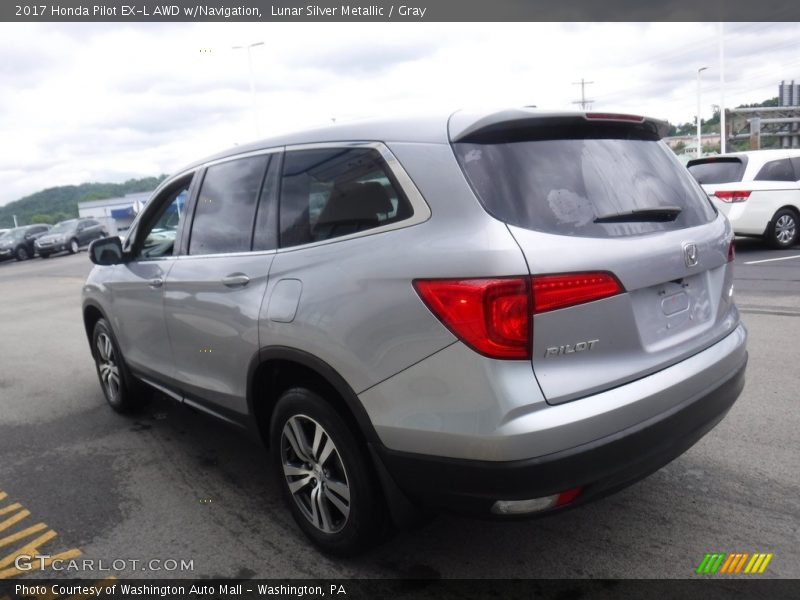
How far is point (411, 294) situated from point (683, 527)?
5.61ft

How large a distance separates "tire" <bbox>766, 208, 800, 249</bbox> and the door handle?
10.8 meters

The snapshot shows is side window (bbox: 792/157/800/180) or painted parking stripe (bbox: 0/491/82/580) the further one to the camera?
side window (bbox: 792/157/800/180)

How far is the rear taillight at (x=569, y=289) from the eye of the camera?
2.08m

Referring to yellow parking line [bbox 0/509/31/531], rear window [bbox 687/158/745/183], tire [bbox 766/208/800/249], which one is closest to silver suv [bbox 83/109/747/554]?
yellow parking line [bbox 0/509/31/531]

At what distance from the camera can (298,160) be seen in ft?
9.70

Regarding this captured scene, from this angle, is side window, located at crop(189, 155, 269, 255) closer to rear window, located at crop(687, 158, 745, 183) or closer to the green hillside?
rear window, located at crop(687, 158, 745, 183)

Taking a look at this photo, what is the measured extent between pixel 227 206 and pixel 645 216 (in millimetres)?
2075

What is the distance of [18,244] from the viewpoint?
3083cm

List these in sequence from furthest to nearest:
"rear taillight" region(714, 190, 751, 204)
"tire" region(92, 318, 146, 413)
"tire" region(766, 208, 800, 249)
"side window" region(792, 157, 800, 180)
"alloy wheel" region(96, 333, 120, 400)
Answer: "side window" region(792, 157, 800, 180) < "tire" region(766, 208, 800, 249) < "rear taillight" region(714, 190, 751, 204) < "alloy wheel" region(96, 333, 120, 400) < "tire" region(92, 318, 146, 413)

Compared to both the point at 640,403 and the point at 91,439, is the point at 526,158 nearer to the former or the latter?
the point at 640,403

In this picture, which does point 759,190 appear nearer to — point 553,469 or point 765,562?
point 765,562

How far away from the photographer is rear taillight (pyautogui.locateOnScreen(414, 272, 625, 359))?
2.07 metres

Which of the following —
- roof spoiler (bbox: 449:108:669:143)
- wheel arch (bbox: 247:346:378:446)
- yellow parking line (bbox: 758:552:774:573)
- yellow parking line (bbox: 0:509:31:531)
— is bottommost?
yellow parking line (bbox: 758:552:774:573)

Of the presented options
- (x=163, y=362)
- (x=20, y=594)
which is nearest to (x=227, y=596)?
(x=20, y=594)
